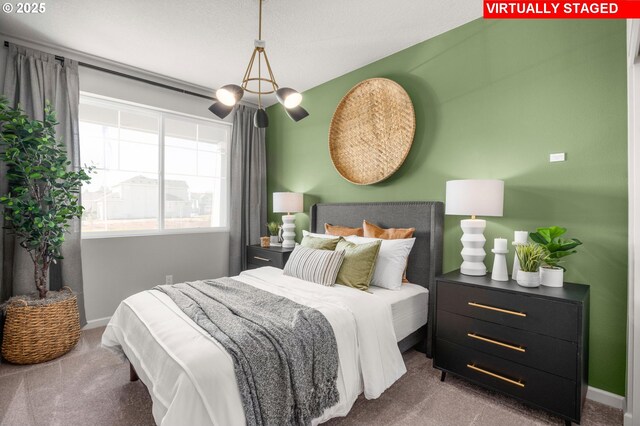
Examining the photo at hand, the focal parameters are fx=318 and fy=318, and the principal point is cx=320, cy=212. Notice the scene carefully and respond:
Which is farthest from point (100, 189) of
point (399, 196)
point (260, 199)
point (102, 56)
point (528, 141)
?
point (528, 141)

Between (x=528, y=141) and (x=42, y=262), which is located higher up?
(x=528, y=141)

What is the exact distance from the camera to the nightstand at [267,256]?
3537 millimetres

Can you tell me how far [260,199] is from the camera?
15.0ft

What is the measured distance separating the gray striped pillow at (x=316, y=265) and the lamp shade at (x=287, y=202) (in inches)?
42.6

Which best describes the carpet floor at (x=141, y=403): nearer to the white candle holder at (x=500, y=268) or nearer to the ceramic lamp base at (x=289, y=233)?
the white candle holder at (x=500, y=268)

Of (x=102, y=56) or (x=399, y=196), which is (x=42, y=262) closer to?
(x=102, y=56)

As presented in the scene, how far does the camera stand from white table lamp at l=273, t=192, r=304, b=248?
12.5 feet

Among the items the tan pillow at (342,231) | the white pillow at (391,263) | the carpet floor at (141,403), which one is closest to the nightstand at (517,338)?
the carpet floor at (141,403)

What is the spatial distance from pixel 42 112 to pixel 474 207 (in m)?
3.84

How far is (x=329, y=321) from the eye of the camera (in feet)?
5.94

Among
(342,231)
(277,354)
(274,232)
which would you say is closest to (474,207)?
(342,231)

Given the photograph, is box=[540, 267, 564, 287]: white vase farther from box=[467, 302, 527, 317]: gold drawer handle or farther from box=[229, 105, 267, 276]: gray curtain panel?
box=[229, 105, 267, 276]: gray curtain panel

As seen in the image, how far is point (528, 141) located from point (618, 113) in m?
0.50

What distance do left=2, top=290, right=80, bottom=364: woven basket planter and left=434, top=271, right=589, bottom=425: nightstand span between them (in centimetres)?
302
